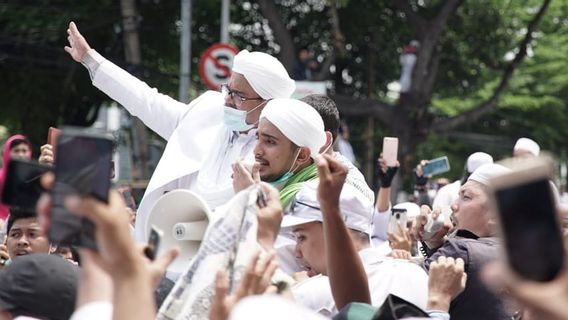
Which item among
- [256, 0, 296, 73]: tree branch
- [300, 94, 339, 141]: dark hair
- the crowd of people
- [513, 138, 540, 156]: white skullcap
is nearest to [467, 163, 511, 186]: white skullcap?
the crowd of people

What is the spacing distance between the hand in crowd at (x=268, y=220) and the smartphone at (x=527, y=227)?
4.10ft

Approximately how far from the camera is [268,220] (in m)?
3.67

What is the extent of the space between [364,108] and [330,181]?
60.4ft

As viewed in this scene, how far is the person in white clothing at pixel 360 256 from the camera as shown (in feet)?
13.9

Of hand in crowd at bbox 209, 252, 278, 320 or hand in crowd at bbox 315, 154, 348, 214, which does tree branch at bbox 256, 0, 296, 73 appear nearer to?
hand in crowd at bbox 315, 154, 348, 214

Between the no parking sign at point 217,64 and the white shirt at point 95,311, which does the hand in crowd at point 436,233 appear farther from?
the no parking sign at point 217,64

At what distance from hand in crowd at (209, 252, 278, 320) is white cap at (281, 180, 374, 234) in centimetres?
106

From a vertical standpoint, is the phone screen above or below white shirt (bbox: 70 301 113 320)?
above

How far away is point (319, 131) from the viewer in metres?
4.91

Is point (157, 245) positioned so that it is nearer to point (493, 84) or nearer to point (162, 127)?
point (162, 127)

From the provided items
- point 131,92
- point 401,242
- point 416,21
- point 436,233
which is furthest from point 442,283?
point 416,21

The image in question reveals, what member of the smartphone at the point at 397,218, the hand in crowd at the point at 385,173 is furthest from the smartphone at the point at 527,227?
the hand in crowd at the point at 385,173

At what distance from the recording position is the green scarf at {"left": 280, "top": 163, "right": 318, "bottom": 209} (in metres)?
5.01

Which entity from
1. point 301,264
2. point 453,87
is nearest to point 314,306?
point 301,264
